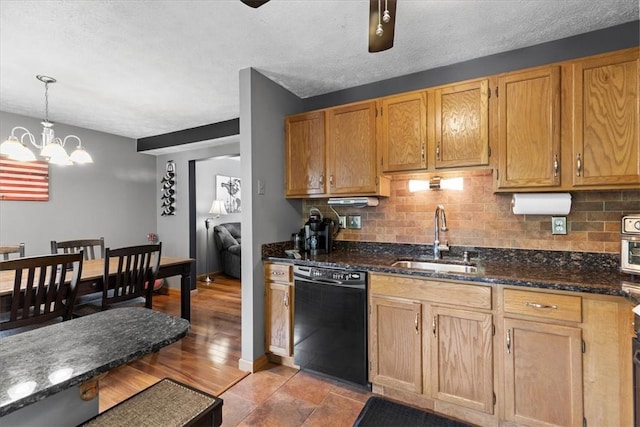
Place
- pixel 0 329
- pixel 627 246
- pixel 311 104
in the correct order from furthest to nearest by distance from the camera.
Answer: pixel 311 104 → pixel 0 329 → pixel 627 246

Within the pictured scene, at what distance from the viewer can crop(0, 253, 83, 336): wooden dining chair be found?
1.84 meters

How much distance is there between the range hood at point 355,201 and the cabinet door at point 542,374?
1.25 meters

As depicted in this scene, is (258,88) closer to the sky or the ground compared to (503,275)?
closer to the sky

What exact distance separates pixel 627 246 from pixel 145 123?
472 cm

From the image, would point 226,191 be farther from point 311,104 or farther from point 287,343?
point 287,343

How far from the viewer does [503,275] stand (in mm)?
1731

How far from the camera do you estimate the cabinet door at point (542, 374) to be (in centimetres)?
154

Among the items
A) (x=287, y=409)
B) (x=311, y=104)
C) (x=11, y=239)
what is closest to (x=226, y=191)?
(x=11, y=239)

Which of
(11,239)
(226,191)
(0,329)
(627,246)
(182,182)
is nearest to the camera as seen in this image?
(627,246)

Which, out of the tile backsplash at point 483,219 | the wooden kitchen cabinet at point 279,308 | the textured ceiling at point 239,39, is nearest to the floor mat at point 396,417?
the wooden kitchen cabinet at point 279,308

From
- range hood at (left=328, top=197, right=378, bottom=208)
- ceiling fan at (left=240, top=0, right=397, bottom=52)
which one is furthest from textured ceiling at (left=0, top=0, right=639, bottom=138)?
range hood at (left=328, top=197, right=378, bottom=208)

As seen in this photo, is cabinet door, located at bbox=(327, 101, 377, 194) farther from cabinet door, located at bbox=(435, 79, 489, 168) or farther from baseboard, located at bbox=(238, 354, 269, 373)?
baseboard, located at bbox=(238, 354, 269, 373)

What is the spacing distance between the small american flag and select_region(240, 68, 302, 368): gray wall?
290 centimetres

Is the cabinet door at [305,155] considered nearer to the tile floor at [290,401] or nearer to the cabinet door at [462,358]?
the cabinet door at [462,358]
